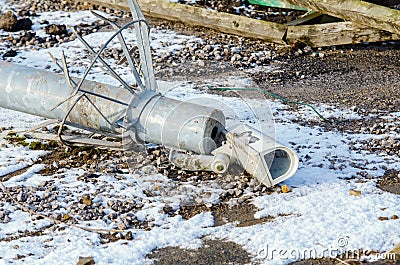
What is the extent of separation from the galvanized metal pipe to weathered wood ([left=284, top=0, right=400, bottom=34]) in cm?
302

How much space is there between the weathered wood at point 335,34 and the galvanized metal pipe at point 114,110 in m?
3.35

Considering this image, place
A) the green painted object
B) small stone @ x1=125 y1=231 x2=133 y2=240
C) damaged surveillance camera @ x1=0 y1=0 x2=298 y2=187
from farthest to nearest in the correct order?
the green painted object < damaged surveillance camera @ x1=0 y1=0 x2=298 y2=187 < small stone @ x1=125 y1=231 x2=133 y2=240

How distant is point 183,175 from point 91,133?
116 centimetres

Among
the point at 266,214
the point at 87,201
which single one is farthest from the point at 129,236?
the point at 266,214

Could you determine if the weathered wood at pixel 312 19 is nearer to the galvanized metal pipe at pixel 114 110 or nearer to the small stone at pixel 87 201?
the galvanized metal pipe at pixel 114 110

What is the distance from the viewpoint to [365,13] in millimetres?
7848

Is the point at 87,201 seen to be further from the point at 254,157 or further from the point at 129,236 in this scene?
the point at 254,157

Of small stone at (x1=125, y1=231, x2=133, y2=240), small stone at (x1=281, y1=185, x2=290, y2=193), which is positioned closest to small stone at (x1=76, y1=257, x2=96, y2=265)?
small stone at (x1=125, y1=231, x2=133, y2=240)

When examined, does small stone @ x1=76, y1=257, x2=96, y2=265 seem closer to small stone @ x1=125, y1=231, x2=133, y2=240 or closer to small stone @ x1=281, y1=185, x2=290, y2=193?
small stone @ x1=125, y1=231, x2=133, y2=240

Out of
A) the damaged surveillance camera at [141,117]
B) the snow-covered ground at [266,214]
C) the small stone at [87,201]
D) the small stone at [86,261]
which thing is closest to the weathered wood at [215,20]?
the snow-covered ground at [266,214]

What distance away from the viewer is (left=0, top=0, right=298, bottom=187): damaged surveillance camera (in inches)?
213

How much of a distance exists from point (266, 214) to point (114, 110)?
4.88ft

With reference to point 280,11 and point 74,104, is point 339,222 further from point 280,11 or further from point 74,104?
point 280,11

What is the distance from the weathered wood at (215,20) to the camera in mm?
8688
